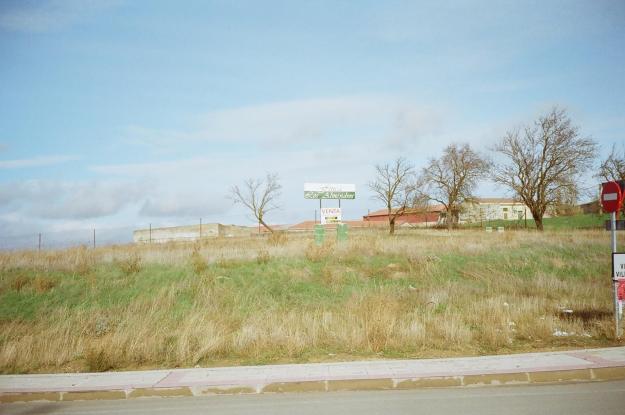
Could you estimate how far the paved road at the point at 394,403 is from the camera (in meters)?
4.85

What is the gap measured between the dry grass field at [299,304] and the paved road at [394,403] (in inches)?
74.5

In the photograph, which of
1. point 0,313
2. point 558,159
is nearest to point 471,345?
point 0,313

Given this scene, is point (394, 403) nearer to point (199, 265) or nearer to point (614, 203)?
point (614, 203)

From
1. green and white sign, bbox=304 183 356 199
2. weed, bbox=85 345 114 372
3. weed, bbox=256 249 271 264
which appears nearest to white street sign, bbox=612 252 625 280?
weed, bbox=85 345 114 372

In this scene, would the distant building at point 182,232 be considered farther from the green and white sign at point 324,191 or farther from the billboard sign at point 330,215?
the billboard sign at point 330,215

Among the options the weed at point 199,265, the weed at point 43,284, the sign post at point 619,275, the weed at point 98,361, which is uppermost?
the sign post at point 619,275

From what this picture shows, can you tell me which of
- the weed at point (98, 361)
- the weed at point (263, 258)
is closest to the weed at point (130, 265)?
the weed at point (263, 258)

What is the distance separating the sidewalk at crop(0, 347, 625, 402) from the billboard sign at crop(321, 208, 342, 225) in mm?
25668

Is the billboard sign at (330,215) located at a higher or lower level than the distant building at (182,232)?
higher

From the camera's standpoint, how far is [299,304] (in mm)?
12398

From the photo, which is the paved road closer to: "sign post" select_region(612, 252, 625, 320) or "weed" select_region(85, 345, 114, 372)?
"weed" select_region(85, 345, 114, 372)

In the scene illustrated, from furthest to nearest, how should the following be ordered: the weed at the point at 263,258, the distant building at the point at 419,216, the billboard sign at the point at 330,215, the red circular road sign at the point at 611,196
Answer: the distant building at the point at 419,216
the billboard sign at the point at 330,215
the weed at the point at 263,258
the red circular road sign at the point at 611,196

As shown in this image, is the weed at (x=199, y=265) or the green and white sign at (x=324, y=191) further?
the green and white sign at (x=324, y=191)

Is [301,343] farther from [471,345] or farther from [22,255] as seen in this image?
[22,255]
